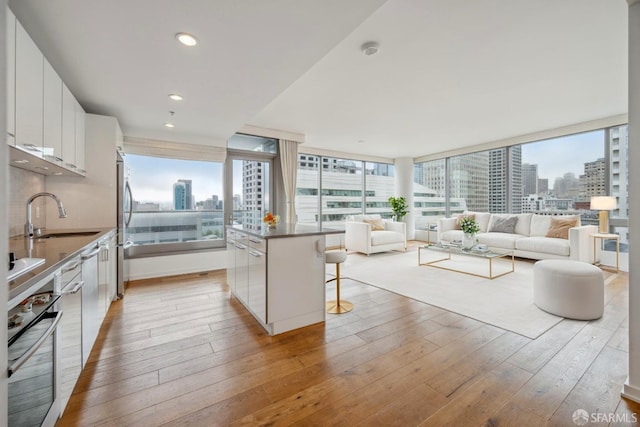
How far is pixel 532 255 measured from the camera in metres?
4.80

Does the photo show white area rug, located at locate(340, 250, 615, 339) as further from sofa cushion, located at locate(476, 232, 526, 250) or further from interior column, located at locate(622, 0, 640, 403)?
interior column, located at locate(622, 0, 640, 403)

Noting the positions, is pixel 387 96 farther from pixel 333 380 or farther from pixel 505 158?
pixel 505 158

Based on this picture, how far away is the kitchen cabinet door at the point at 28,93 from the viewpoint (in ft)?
5.27

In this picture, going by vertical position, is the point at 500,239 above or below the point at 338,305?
above

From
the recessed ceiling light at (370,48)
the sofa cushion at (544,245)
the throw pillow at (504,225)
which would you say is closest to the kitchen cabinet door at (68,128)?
the recessed ceiling light at (370,48)

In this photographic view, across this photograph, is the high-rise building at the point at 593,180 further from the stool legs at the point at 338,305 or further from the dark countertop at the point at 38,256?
the dark countertop at the point at 38,256

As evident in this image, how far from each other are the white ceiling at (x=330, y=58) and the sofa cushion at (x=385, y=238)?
2.51 metres

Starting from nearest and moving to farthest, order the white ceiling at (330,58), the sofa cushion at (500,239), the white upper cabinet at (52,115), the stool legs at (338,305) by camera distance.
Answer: the white ceiling at (330,58) → the white upper cabinet at (52,115) → the stool legs at (338,305) → the sofa cushion at (500,239)

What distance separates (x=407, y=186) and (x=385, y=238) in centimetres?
271

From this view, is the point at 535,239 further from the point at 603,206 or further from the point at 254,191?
the point at 254,191

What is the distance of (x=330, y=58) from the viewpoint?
2.64m

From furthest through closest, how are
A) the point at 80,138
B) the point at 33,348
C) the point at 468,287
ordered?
the point at 468,287 → the point at 80,138 → the point at 33,348

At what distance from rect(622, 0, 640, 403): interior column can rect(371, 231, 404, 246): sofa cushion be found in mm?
4180

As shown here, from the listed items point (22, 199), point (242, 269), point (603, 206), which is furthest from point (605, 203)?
point (22, 199)
